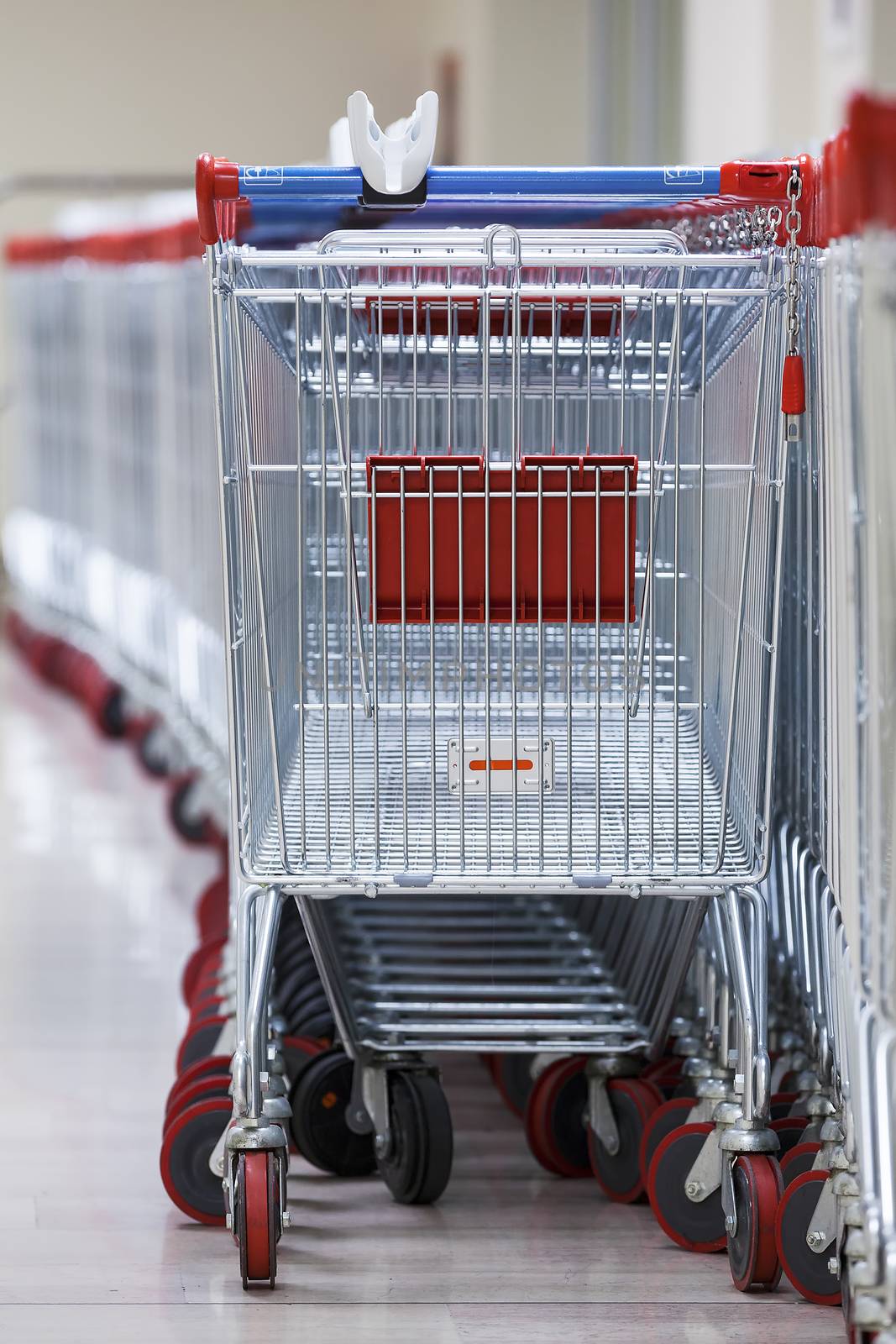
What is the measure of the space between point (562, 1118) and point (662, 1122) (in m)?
0.23

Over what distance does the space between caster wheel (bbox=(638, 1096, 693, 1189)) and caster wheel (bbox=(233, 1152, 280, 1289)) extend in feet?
1.75

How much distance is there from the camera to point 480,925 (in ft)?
11.4

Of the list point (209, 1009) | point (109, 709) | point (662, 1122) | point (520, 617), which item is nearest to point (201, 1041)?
point (209, 1009)

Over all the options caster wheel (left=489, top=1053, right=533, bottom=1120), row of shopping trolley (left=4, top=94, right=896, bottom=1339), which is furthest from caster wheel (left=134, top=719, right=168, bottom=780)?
caster wheel (left=489, top=1053, right=533, bottom=1120)

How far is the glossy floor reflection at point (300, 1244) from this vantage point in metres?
2.32

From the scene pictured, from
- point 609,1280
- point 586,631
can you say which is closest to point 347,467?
point 586,631

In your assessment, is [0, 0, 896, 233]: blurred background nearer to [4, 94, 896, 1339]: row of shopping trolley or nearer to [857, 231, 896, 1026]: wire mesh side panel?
[4, 94, 896, 1339]: row of shopping trolley

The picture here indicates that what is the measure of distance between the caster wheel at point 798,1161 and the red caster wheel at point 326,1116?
0.67 metres

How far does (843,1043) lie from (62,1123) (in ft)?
4.45

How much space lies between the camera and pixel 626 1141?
2707 mm

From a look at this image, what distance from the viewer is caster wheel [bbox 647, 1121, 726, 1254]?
2.51m

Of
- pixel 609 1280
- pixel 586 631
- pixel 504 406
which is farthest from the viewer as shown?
pixel 504 406

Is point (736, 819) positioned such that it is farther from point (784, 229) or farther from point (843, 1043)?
point (784, 229)

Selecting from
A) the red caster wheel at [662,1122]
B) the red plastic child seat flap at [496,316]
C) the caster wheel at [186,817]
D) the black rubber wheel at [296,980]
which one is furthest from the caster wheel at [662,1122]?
the caster wheel at [186,817]
